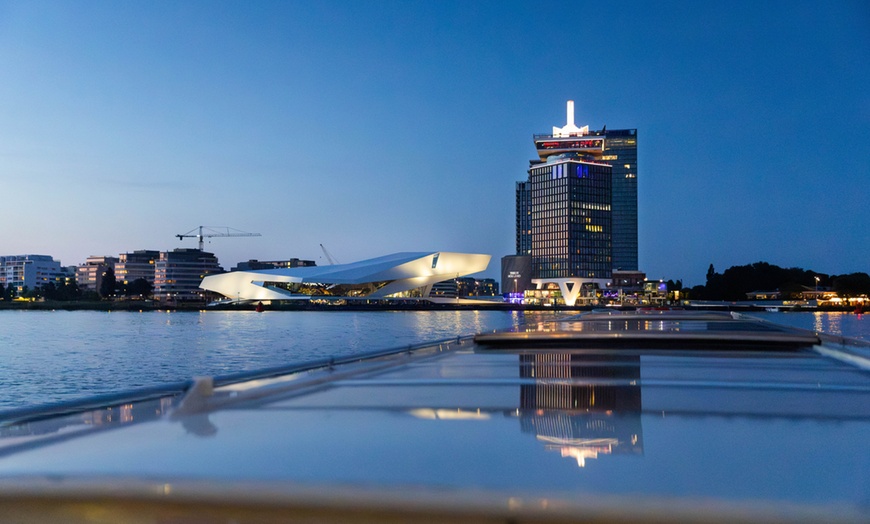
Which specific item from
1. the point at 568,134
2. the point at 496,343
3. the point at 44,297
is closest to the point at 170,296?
the point at 44,297

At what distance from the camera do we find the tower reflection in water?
7.84ft

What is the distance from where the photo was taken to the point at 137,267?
607 feet

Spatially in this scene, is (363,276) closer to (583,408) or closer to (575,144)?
(575,144)

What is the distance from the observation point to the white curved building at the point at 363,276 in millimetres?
108438

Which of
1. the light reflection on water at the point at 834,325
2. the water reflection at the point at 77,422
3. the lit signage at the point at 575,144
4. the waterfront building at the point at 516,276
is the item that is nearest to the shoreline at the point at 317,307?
the waterfront building at the point at 516,276

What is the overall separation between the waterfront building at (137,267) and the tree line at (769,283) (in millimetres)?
136492

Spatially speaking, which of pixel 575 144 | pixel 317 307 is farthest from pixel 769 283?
pixel 317 307

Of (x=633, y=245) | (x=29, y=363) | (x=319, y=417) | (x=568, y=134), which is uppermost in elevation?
(x=568, y=134)

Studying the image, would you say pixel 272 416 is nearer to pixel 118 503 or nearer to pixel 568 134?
pixel 118 503

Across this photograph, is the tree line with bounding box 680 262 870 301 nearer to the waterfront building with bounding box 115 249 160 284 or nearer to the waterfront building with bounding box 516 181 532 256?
the waterfront building with bounding box 516 181 532 256

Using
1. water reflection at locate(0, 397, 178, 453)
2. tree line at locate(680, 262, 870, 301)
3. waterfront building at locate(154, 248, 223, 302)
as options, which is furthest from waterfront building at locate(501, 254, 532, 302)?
water reflection at locate(0, 397, 178, 453)

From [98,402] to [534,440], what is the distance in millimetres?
2037

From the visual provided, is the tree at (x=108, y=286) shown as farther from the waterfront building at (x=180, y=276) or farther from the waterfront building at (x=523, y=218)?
the waterfront building at (x=523, y=218)

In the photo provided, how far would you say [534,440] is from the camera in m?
2.48
